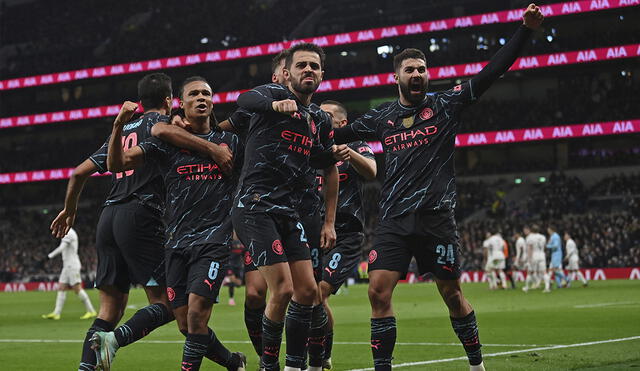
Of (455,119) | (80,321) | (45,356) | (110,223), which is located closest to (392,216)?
(455,119)

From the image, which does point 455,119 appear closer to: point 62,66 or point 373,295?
point 373,295

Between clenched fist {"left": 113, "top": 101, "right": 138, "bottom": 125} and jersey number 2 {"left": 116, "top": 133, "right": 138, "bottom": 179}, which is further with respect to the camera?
jersey number 2 {"left": 116, "top": 133, "right": 138, "bottom": 179}

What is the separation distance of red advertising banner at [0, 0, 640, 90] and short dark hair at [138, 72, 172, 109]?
100 ft

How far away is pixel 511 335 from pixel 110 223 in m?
7.35

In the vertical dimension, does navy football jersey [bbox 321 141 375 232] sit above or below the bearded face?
below

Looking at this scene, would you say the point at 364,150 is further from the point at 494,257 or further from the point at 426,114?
the point at 494,257

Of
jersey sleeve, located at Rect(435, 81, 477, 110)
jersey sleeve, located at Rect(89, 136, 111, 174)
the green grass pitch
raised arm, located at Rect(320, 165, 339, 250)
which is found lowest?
the green grass pitch

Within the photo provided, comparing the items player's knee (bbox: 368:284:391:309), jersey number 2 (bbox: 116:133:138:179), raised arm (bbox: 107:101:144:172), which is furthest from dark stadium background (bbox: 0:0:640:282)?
raised arm (bbox: 107:101:144:172)

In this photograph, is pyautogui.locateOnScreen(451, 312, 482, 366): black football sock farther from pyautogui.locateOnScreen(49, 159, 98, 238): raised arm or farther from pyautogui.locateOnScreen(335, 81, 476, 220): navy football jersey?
pyautogui.locateOnScreen(49, 159, 98, 238): raised arm

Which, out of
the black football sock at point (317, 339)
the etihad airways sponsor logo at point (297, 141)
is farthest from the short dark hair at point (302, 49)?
the black football sock at point (317, 339)

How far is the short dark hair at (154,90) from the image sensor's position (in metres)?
8.03

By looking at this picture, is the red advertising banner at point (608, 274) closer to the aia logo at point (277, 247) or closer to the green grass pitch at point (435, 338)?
the green grass pitch at point (435, 338)

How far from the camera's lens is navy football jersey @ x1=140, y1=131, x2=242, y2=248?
24.1 feet

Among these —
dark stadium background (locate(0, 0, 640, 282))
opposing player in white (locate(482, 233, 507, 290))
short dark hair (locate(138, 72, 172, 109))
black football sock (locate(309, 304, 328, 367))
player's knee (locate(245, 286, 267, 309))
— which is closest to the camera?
short dark hair (locate(138, 72, 172, 109))
